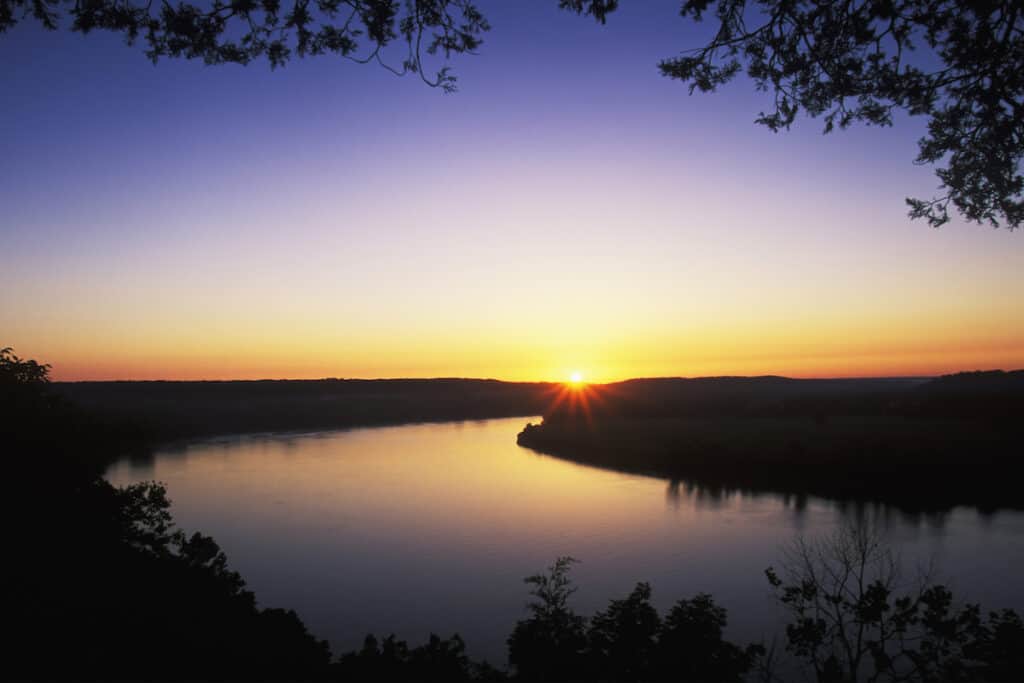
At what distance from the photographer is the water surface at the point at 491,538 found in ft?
61.1

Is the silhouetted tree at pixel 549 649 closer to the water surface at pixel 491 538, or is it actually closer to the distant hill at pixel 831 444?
the water surface at pixel 491 538

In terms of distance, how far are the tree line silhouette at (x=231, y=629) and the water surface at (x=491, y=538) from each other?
5.54m

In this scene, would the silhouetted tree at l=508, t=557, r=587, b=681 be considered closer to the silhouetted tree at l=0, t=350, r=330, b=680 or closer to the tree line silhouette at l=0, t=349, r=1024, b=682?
the tree line silhouette at l=0, t=349, r=1024, b=682

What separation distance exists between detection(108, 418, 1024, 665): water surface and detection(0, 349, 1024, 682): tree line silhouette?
5.54 metres

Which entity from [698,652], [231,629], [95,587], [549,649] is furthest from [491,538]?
[698,652]

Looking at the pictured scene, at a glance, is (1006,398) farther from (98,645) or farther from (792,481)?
(98,645)

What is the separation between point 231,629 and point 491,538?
1877 cm

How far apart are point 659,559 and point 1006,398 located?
166ft

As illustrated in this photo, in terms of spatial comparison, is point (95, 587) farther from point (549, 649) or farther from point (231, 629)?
point (549, 649)

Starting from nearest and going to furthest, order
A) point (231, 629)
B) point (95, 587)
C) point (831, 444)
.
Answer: point (231, 629) < point (95, 587) < point (831, 444)

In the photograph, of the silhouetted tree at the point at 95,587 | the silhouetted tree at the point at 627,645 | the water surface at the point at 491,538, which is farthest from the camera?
the water surface at the point at 491,538

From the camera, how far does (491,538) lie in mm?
27609

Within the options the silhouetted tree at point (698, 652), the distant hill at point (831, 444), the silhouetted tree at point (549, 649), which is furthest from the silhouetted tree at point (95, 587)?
A: the distant hill at point (831, 444)

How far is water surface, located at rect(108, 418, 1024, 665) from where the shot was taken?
18.6 metres
